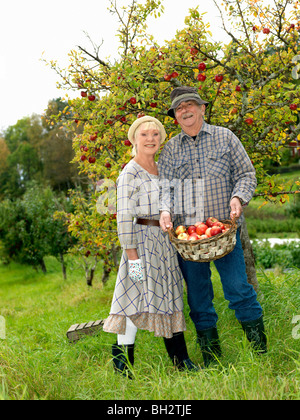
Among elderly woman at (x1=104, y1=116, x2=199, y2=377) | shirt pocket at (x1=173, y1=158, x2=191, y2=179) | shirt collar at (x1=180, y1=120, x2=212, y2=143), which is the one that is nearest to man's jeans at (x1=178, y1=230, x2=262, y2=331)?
elderly woman at (x1=104, y1=116, x2=199, y2=377)

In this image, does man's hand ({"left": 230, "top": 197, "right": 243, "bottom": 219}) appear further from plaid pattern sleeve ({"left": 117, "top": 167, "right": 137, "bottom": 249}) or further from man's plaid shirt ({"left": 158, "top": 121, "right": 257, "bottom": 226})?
plaid pattern sleeve ({"left": 117, "top": 167, "right": 137, "bottom": 249})

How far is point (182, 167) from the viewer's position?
331 centimetres

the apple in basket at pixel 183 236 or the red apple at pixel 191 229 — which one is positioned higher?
the red apple at pixel 191 229

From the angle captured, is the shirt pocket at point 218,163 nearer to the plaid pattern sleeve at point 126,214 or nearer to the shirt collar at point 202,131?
the shirt collar at point 202,131

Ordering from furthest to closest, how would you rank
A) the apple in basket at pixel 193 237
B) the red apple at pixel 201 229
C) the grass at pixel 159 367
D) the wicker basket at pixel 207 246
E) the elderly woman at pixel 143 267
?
the elderly woman at pixel 143 267 → the red apple at pixel 201 229 → the apple in basket at pixel 193 237 → the wicker basket at pixel 207 246 → the grass at pixel 159 367

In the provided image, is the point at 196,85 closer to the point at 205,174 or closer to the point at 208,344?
the point at 205,174

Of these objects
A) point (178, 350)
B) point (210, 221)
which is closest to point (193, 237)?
point (210, 221)

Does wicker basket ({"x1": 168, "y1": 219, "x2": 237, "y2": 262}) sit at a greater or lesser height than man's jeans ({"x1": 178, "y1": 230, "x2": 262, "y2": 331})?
greater

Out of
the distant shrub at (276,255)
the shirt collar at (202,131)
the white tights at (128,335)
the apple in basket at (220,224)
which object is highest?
the shirt collar at (202,131)

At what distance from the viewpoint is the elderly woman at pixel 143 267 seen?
3.05m

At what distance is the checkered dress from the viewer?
306cm

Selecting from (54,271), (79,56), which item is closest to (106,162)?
(79,56)

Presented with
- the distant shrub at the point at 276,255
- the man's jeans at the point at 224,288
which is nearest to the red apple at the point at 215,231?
the man's jeans at the point at 224,288

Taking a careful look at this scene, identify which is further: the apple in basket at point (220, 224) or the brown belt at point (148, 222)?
the brown belt at point (148, 222)
